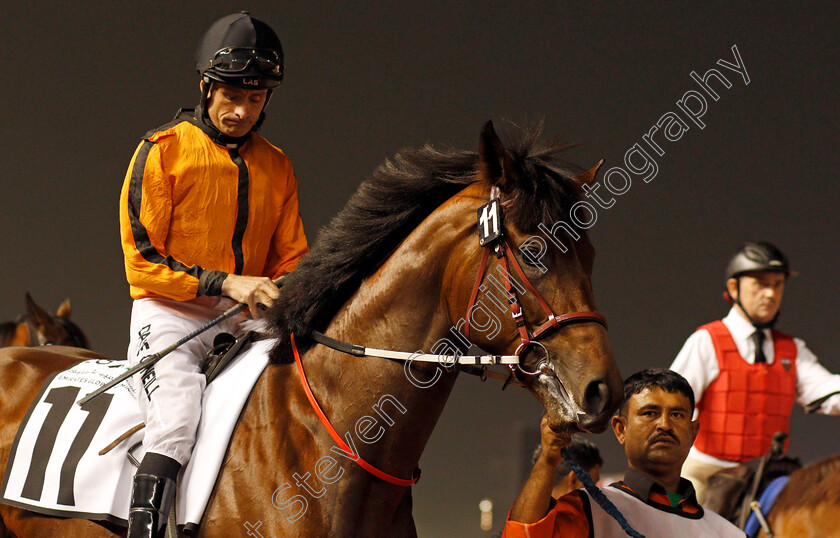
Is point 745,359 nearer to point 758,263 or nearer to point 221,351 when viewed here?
point 758,263

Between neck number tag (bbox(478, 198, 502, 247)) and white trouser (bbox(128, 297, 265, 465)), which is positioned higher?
neck number tag (bbox(478, 198, 502, 247))

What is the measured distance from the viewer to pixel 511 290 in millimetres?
1442

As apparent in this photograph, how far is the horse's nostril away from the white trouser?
31.5 inches

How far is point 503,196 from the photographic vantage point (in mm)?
1532

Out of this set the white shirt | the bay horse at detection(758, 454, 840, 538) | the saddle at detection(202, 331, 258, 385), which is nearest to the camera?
the saddle at detection(202, 331, 258, 385)

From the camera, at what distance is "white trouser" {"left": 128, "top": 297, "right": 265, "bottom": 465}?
1601 mm

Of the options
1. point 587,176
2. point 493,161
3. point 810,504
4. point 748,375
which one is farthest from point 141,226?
point 748,375

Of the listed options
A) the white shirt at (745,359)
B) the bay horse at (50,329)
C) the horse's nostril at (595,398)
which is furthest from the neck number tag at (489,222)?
the bay horse at (50,329)

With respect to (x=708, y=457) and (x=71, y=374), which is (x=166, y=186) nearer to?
(x=71, y=374)

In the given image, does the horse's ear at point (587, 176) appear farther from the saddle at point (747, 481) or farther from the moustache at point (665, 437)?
the saddle at point (747, 481)

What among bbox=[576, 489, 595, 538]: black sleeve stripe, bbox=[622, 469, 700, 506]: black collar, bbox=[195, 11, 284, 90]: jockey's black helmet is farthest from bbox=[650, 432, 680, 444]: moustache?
bbox=[195, 11, 284, 90]: jockey's black helmet

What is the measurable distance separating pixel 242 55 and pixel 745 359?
2.90 metres

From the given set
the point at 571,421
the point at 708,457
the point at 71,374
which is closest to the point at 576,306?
the point at 571,421

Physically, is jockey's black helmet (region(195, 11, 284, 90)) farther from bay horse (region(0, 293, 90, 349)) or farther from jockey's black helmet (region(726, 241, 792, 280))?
jockey's black helmet (region(726, 241, 792, 280))
